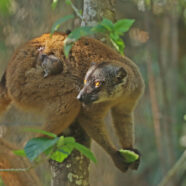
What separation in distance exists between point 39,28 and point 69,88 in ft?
8.19

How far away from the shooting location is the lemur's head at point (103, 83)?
144 inches

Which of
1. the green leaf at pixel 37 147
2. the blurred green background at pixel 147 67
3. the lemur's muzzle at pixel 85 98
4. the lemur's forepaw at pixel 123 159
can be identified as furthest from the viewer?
the blurred green background at pixel 147 67

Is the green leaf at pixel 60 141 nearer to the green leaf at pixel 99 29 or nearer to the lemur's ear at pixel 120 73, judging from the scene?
the green leaf at pixel 99 29

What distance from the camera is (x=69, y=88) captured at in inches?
147

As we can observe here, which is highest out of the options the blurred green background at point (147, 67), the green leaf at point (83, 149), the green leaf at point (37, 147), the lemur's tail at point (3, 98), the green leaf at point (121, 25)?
the green leaf at point (121, 25)

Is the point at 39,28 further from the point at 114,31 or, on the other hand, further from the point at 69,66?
the point at 114,31

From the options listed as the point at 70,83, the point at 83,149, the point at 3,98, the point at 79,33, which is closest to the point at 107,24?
the point at 79,33

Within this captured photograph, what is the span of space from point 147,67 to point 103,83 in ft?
16.6

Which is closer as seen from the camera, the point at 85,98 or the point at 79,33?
the point at 79,33

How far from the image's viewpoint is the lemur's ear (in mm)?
3842

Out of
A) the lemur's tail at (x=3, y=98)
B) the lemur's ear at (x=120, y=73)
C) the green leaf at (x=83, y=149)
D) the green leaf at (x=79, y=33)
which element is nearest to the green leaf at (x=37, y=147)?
the green leaf at (x=83, y=149)

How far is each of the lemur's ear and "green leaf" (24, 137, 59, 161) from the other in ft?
6.17

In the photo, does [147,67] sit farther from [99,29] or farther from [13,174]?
[99,29]

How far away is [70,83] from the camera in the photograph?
3738 mm
